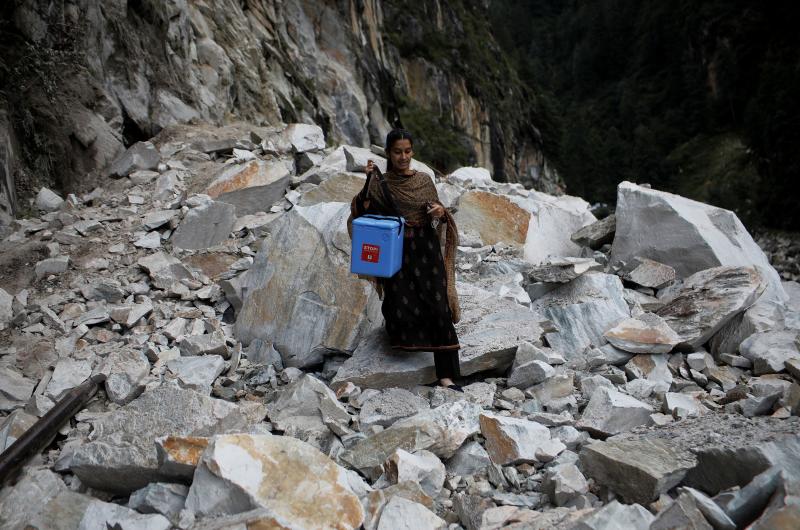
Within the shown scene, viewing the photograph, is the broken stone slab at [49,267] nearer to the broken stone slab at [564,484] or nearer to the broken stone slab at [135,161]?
the broken stone slab at [135,161]

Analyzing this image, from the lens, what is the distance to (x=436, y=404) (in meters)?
3.29

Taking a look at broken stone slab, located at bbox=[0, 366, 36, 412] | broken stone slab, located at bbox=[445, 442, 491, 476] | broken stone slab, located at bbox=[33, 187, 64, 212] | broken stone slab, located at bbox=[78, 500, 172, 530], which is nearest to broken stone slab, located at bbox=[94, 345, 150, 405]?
broken stone slab, located at bbox=[0, 366, 36, 412]

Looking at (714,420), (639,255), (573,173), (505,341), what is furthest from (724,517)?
(573,173)

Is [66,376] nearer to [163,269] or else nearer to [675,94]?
[163,269]

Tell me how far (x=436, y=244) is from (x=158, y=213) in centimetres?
359

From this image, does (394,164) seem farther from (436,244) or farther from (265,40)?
(265,40)

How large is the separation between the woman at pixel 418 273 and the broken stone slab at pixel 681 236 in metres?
2.49

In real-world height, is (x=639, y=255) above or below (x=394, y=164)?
below

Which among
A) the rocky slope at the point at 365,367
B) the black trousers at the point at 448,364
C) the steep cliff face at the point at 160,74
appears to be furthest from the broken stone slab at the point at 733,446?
the steep cliff face at the point at 160,74

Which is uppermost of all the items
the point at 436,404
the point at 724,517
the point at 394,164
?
the point at 394,164

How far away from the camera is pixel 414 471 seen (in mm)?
2584

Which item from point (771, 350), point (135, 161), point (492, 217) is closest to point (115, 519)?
point (771, 350)

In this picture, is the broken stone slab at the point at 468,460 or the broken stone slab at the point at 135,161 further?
the broken stone slab at the point at 135,161

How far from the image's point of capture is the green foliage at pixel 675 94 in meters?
29.2
